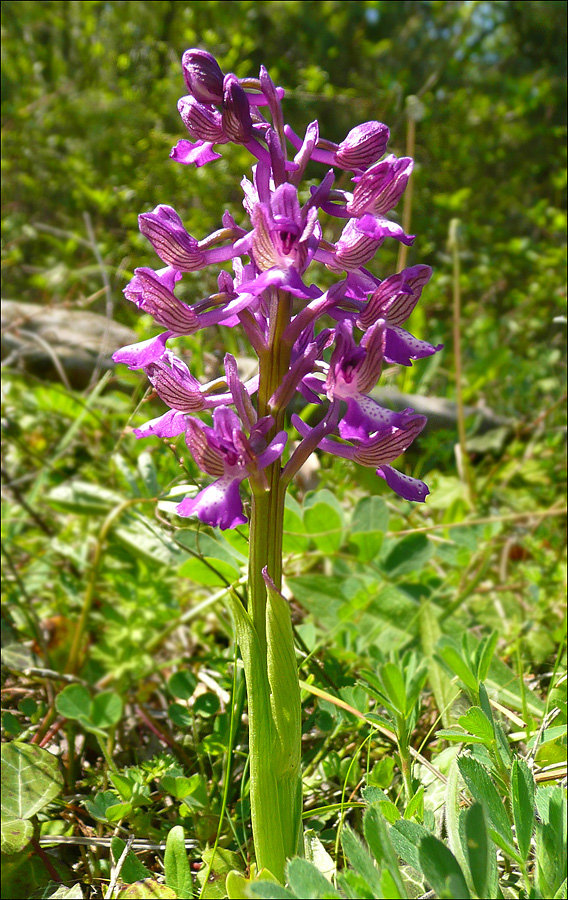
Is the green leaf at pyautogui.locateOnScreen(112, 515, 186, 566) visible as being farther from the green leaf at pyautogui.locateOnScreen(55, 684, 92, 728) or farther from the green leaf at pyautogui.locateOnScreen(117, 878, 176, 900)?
the green leaf at pyautogui.locateOnScreen(117, 878, 176, 900)

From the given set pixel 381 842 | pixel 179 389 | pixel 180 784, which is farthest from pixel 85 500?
pixel 381 842

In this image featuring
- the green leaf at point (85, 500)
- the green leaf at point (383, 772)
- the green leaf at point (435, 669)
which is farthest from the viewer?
the green leaf at point (85, 500)

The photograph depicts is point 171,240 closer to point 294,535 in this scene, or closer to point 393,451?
point 393,451

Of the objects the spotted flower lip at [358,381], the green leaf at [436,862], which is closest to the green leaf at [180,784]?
the green leaf at [436,862]

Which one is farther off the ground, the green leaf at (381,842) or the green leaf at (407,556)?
the green leaf at (407,556)

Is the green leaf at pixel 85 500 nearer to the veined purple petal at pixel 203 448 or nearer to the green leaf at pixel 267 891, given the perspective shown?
the veined purple petal at pixel 203 448

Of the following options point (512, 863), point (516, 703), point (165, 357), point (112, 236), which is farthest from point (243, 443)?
point (112, 236)

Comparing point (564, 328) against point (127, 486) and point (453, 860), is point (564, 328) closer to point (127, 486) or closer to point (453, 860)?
point (127, 486)
